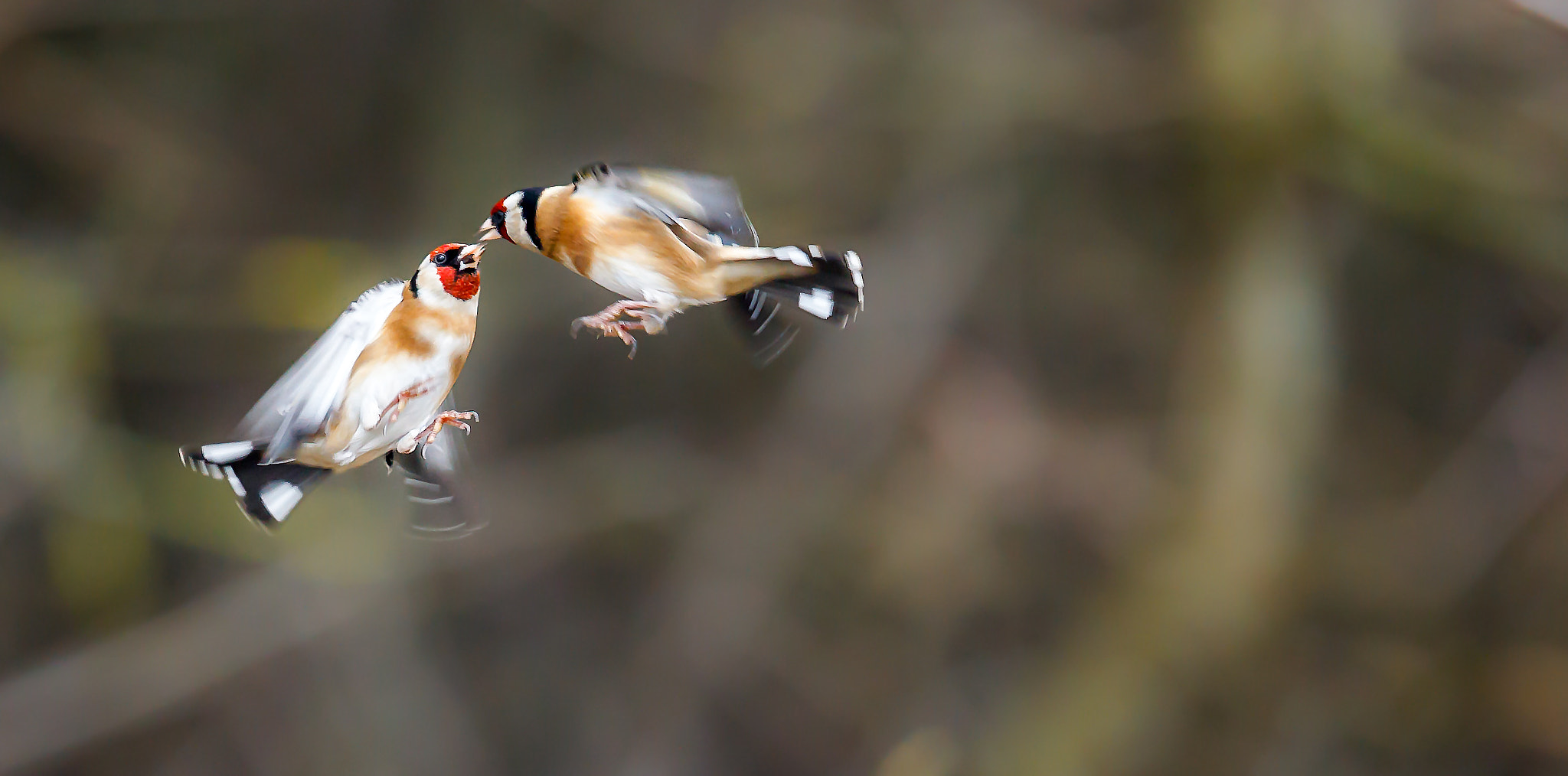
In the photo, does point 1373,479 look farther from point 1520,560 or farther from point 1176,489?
point 1176,489

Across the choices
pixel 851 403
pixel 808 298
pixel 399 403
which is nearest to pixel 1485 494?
pixel 851 403

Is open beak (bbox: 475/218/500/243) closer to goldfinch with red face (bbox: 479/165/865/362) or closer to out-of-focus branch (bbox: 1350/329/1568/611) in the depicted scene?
goldfinch with red face (bbox: 479/165/865/362)

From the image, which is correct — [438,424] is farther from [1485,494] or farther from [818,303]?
[1485,494]

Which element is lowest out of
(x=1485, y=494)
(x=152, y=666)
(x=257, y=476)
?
(x=152, y=666)

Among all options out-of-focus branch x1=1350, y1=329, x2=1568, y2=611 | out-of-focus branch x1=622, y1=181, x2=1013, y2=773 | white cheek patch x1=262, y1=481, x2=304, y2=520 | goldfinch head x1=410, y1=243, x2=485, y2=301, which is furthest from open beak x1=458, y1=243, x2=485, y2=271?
out-of-focus branch x1=1350, y1=329, x2=1568, y2=611

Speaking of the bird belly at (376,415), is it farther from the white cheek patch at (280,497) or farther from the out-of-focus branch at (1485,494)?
the out-of-focus branch at (1485,494)
